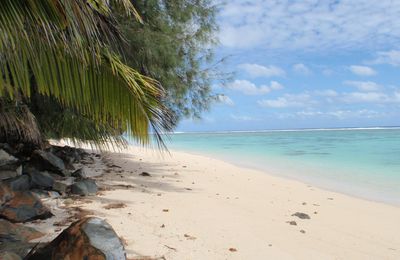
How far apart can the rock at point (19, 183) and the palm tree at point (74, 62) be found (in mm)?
2675

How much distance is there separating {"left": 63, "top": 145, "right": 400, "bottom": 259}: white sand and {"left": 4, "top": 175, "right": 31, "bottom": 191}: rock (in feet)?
3.25

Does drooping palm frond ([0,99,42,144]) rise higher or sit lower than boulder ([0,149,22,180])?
higher

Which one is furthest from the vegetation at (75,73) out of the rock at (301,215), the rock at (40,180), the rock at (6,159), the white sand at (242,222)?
the rock at (301,215)

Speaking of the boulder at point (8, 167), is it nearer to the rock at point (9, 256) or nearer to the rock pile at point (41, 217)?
the rock pile at point (41, 217)

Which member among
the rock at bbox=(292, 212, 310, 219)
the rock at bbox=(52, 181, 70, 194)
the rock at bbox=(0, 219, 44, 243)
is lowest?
the rock at bbox=(292, 212, 310, 219)

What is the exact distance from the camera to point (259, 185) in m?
9.76

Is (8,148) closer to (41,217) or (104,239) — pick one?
(41,217)

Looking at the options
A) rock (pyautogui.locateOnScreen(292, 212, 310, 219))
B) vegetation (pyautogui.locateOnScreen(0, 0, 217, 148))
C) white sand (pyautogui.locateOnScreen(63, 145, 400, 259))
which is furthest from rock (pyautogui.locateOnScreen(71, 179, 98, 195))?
rock (pyautogui.locateOnScreen(292, 212, 310, 219))

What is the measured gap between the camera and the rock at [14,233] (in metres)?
3.75

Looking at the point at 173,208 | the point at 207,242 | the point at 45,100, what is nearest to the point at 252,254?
the point at 207,242

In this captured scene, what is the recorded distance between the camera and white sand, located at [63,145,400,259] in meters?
4.30

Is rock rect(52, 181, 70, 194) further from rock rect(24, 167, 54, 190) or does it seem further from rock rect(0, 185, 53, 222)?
rock rect(0, 185, 53, 222)

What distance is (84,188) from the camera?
22.0 feet

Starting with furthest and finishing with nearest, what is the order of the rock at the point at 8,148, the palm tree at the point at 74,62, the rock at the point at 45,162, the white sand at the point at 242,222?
the rock at the point at 8,148 < the rock at the point at 45,162 < the white sand at the point at 242,222 < the palm tree at the point at 74,62
